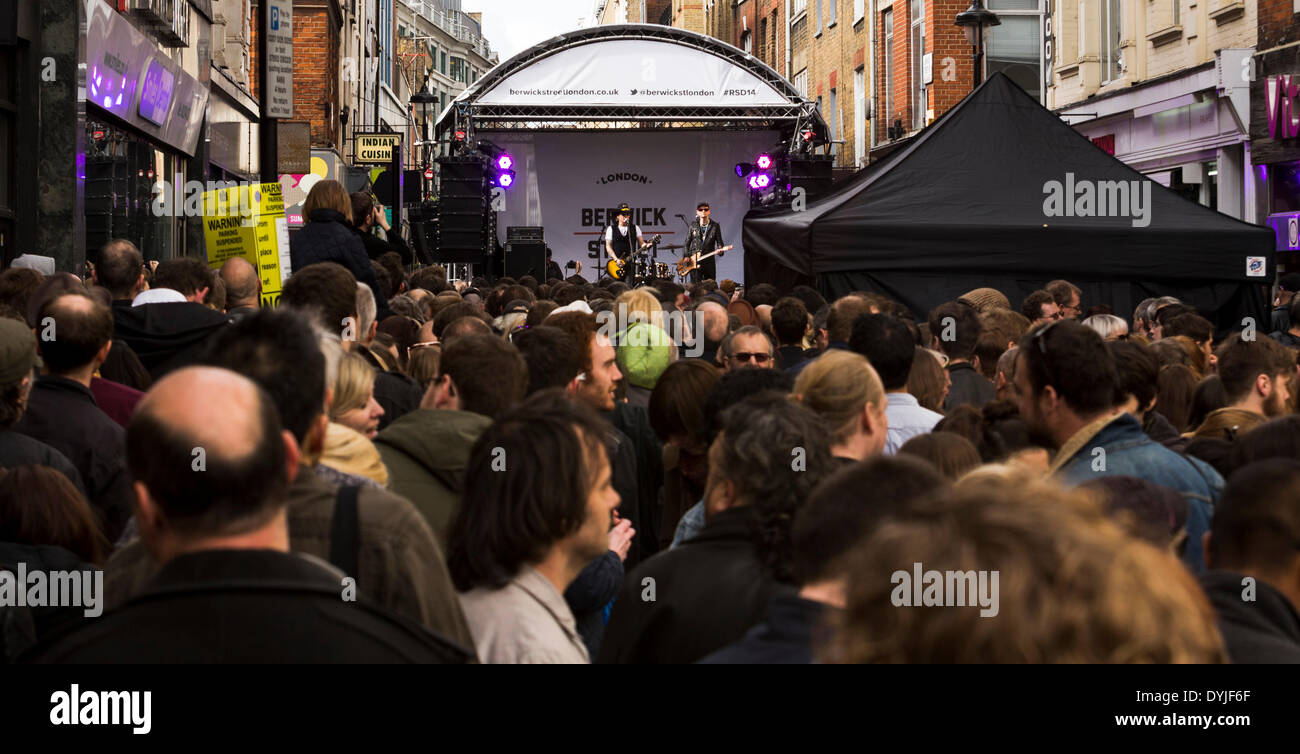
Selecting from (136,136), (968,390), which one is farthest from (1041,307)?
(136,136)

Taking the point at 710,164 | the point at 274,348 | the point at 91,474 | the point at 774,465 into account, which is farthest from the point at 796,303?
the point at 710,164

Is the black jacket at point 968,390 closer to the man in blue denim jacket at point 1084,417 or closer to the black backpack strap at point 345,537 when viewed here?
the man in blue denim jacket at point 1084,417

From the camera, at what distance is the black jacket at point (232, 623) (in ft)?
7.16

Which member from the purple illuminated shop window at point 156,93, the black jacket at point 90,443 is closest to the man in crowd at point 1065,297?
the black jacket at point 90,443

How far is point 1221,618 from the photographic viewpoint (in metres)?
2.59

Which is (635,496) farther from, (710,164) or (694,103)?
(710,164)

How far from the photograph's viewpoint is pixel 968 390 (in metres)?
7.44

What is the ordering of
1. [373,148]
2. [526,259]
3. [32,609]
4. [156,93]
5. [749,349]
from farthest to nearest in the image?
[373,148] < [526,259] < [156,93] < [749,349] < [32,609]

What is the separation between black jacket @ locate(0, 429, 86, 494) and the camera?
4664 mm

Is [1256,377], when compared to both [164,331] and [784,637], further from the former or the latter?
[164,331]

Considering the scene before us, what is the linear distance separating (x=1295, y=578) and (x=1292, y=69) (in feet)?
52.2

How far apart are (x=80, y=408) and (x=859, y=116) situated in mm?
32081

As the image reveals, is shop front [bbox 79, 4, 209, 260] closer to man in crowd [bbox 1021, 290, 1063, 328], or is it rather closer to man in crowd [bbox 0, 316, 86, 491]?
man in crowd [bbox 1021, 290, 1063, 328]

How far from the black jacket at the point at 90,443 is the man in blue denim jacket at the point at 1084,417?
3016 millimetres
